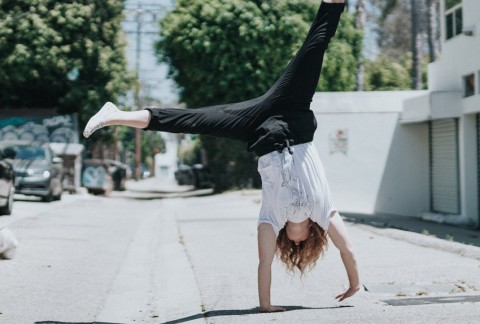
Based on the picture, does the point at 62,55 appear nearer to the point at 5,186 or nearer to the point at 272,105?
the point at 5,186

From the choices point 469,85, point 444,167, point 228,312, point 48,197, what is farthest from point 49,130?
point 228,312

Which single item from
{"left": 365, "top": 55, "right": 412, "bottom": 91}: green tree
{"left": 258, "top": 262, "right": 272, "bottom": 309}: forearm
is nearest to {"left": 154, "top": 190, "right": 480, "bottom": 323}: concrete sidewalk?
{"left": 258, "top": 262, "right": 272, "bottom": 309}: forearm

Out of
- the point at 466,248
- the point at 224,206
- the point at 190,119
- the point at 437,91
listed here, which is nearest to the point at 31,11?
the point at 224,206

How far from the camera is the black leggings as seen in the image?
5.30 meters

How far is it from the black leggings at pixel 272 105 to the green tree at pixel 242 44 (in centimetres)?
2368

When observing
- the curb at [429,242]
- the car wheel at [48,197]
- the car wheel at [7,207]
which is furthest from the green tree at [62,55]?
the curb at [429,242]

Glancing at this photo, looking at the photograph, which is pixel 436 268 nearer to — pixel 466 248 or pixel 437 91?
pixel 466 248

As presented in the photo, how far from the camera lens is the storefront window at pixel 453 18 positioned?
17391 millimetres

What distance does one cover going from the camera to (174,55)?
31484 mm

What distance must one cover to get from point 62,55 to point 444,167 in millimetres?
18175

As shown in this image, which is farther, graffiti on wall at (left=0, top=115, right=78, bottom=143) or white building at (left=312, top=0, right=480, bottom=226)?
graffiti on wall at (left=0, top=115, right=78, bottom=143)

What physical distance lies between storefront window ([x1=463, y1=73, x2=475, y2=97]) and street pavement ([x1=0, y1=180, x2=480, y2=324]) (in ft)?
12.7

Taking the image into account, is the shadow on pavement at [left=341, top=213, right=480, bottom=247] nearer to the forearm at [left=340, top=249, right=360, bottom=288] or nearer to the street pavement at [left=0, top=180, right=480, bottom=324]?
the street pavement at [left=0, top=180, right=480, bottom=324]

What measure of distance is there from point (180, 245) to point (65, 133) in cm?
2191
